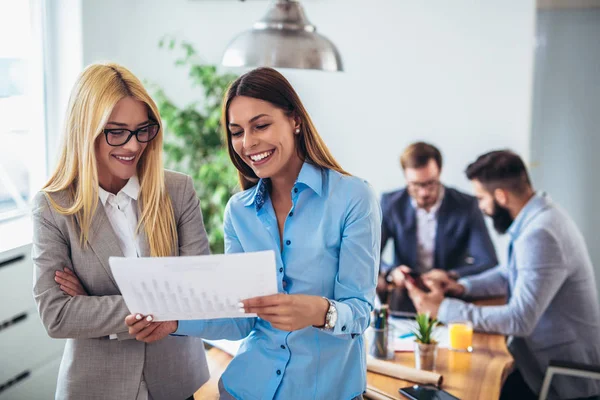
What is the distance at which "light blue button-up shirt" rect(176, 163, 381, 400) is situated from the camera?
62.6 inches

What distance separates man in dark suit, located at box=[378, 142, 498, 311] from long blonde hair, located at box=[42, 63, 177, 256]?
6.63 feet

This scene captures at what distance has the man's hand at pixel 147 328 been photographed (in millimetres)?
1534

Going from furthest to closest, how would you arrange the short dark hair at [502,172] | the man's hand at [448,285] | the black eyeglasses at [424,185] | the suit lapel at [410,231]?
the suit lapel at [410,231]
the black eyeglasses at [424,185]
the man's hand at [448,285]
the short dark hair at [502,172]

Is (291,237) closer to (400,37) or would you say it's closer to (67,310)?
(67,310)

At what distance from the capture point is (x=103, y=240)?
68.2 inches

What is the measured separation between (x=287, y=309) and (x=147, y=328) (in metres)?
0.36

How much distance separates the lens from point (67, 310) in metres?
1.67

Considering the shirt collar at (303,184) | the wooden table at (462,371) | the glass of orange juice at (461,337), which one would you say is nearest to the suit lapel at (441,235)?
the wooden table at (462,371)

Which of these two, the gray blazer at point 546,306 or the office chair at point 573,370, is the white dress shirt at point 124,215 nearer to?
the gray blazer at point 546,306

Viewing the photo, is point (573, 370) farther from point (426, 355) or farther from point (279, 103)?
point (279, 103)

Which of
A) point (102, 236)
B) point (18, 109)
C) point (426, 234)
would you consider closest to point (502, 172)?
point (426, 234)

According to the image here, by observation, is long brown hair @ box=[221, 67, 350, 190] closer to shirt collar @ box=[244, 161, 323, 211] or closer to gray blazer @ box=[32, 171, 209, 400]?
shirt collar @ box=[244, 161, 323, 211]

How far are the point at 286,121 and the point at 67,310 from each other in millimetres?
695

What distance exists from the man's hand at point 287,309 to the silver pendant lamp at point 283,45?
3.19ft
